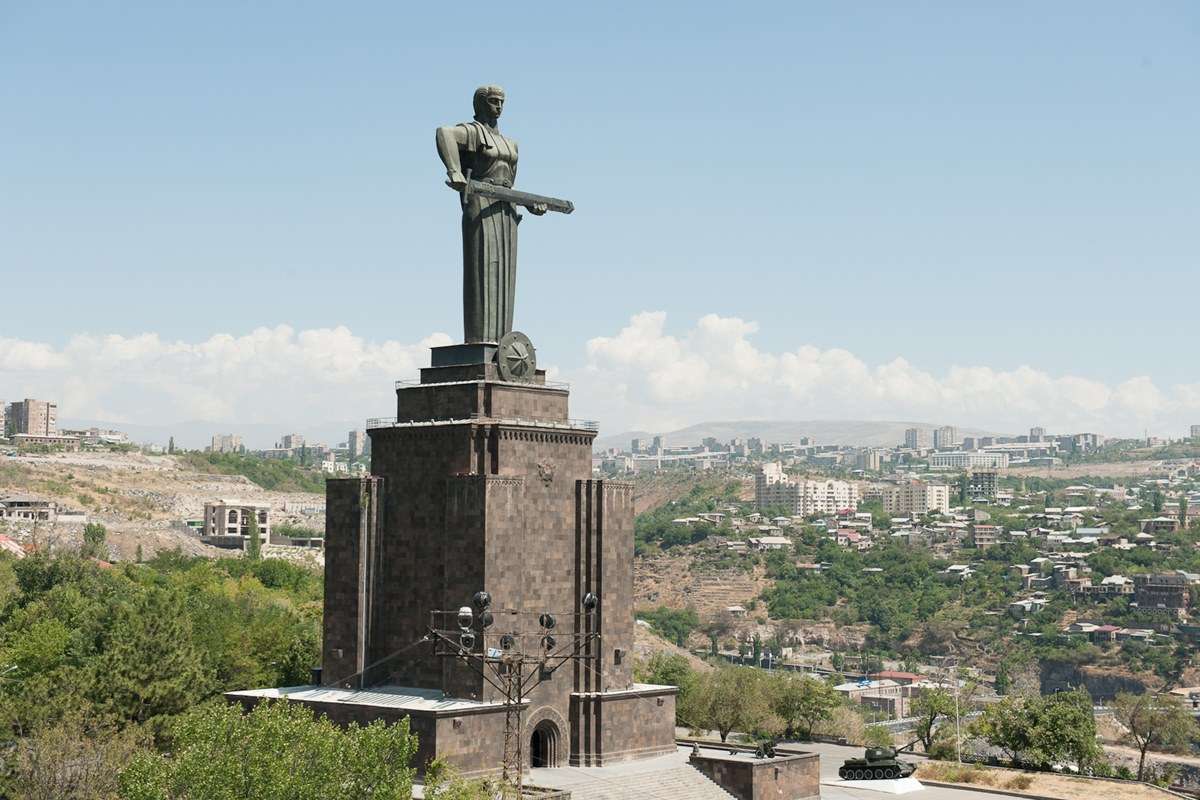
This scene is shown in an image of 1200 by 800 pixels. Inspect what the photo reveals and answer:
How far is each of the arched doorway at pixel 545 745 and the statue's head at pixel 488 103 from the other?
21.7 m

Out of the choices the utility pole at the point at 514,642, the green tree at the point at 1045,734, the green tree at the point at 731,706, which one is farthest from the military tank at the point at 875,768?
the green tree at the point at 731,706

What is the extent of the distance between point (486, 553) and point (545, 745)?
290 inches

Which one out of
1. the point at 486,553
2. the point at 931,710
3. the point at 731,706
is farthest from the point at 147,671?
the point at 931,710

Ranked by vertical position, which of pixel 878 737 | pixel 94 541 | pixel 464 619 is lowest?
pixel 878 737

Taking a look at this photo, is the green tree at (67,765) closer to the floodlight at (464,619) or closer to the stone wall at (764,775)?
the floodlight at (464,619)

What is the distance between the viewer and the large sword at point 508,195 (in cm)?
5600

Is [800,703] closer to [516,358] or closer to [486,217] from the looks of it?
[516,358]

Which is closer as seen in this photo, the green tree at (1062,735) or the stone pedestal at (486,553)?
the stone pedestal at (486,553)

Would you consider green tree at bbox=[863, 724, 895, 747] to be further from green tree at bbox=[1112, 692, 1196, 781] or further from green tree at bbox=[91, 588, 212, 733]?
green tree at bbox=[91, 588, 212, 733]

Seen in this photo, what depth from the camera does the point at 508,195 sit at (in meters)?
56.7

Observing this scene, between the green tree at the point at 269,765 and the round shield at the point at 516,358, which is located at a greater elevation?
the round shield at the point at 516,358

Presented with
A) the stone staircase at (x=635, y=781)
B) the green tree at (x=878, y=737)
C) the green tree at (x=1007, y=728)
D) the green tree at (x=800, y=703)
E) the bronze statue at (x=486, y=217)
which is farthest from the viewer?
the green tree at (x=878, y=737)

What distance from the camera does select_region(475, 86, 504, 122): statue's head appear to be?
186 ft

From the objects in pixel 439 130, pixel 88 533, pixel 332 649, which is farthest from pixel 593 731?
pixel 88 533
